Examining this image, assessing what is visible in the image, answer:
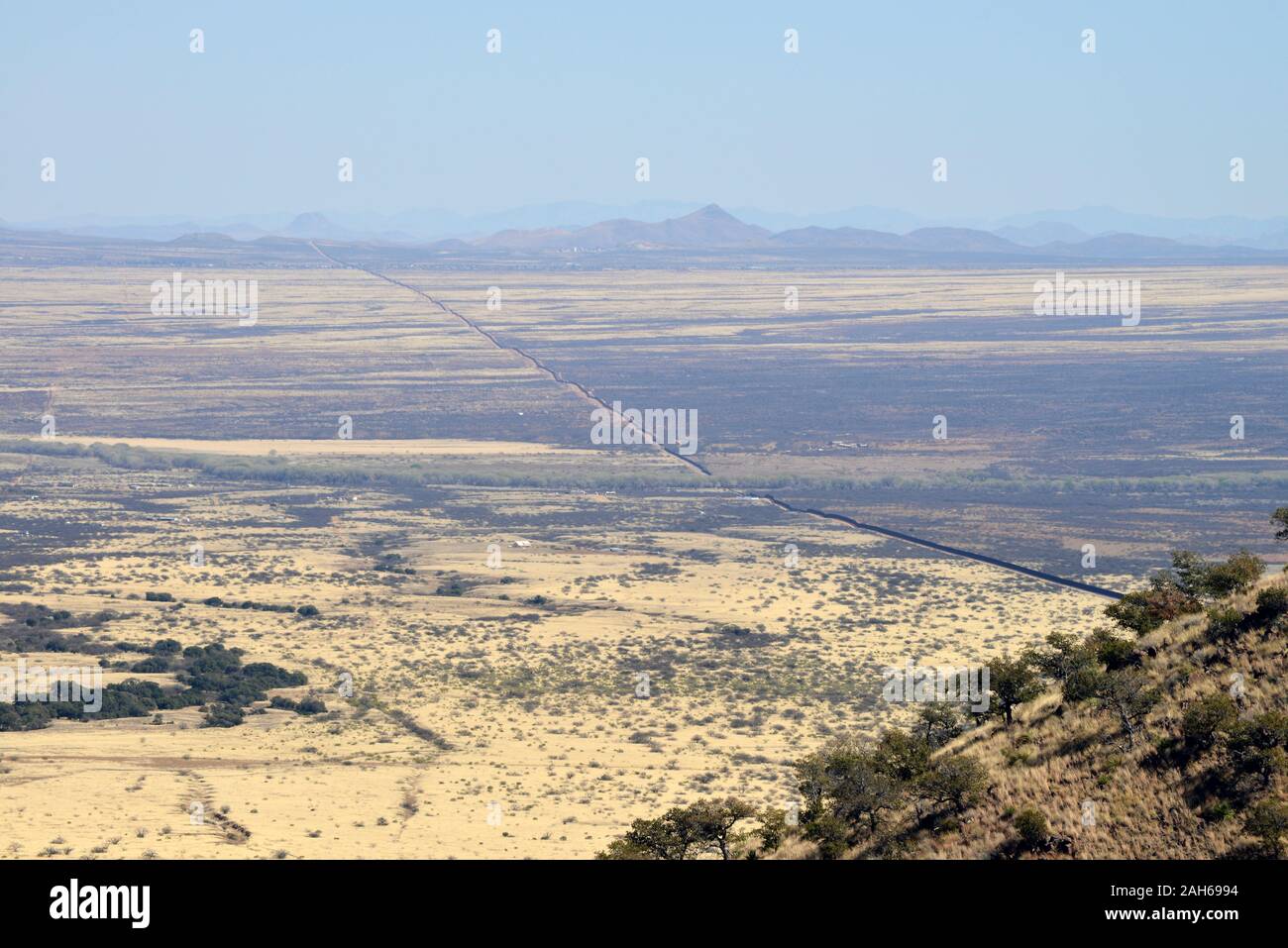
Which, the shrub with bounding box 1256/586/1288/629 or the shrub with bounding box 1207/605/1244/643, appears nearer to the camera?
the shrub with bounding box 1256/586/1288/629

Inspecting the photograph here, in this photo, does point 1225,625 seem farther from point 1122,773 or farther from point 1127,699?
point 1122,773

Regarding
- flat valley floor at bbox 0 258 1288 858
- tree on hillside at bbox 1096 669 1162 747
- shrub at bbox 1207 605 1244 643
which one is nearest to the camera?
tree on hillside at bbox 1096 669 1162 747

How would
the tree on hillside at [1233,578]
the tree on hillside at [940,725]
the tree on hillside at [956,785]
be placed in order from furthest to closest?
1. the tree on hillside at [940,725]
2. the tree on hillside at [1233,578]
3. the tree on hillside at [956,785]

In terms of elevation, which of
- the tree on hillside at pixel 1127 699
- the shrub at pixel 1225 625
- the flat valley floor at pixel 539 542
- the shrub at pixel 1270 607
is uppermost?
the shrub at pixel 1270 607

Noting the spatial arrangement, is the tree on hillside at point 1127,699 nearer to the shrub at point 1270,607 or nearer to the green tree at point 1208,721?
the green tree at point 1208,721

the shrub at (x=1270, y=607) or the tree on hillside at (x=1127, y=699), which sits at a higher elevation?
the shrub at (x=1270, y=607)

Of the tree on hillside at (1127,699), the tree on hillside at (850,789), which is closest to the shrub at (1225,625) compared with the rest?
the tree on hillside at (1127,699)

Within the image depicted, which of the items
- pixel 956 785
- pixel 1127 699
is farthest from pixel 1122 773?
pixel 956 785

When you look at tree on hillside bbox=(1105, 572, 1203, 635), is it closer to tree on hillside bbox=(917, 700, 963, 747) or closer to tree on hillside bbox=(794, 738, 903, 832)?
tree on hillside bbox=(917, 700, 963, 747)

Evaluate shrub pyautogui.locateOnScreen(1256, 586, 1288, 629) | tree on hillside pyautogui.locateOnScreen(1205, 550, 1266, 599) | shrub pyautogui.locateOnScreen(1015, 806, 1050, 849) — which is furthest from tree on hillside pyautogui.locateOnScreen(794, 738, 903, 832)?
tree on hillside pyautogui.locateOnScreen(1205, 550, 1266, 599)

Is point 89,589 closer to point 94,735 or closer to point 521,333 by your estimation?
point 94,735
